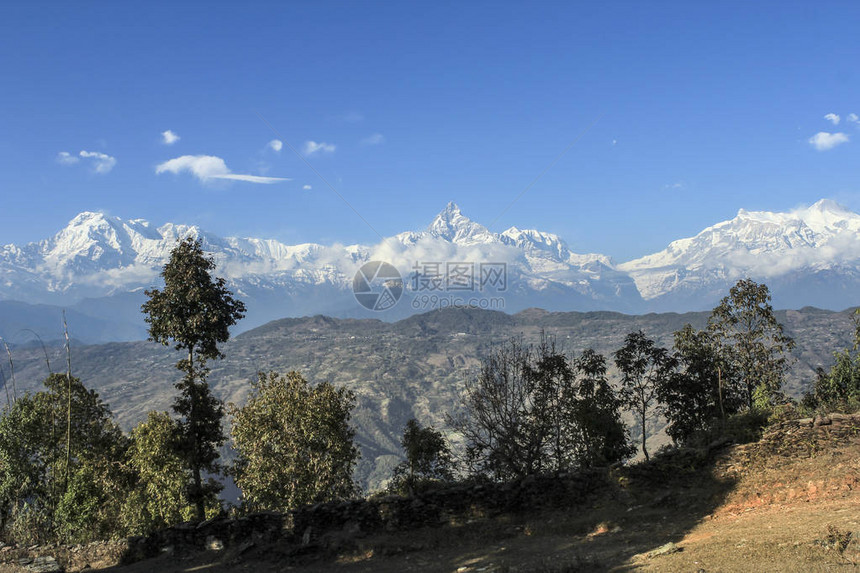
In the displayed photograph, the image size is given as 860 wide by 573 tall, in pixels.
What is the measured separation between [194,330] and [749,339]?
36.4 metres

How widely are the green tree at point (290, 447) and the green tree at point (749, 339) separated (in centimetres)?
2611

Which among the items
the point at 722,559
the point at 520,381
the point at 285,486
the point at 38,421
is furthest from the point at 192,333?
the point at 722,559

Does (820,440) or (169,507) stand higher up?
(820,440)

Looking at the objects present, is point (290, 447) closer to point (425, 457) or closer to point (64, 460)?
point (425, 457)

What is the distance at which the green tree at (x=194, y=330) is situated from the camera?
1172 inches

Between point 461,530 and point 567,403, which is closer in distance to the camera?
point 461,530

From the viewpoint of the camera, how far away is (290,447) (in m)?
33.5

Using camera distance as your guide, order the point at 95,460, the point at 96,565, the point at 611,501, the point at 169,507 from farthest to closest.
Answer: the point at 95,460 → the point at 169,507 → the point at 96,565 → the point at 611,501

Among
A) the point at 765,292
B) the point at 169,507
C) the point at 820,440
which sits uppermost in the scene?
the point at 765,292

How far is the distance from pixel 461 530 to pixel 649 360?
72.5 ft

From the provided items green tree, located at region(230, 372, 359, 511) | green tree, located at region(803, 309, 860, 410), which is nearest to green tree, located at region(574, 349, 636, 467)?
green tree, located at region(803, 309, 860, 410)

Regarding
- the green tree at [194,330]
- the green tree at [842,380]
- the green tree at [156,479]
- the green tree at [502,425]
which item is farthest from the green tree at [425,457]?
the green tree at [842,380]

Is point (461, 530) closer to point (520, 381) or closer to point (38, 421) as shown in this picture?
point (520, 381)

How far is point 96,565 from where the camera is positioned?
23.9 m
